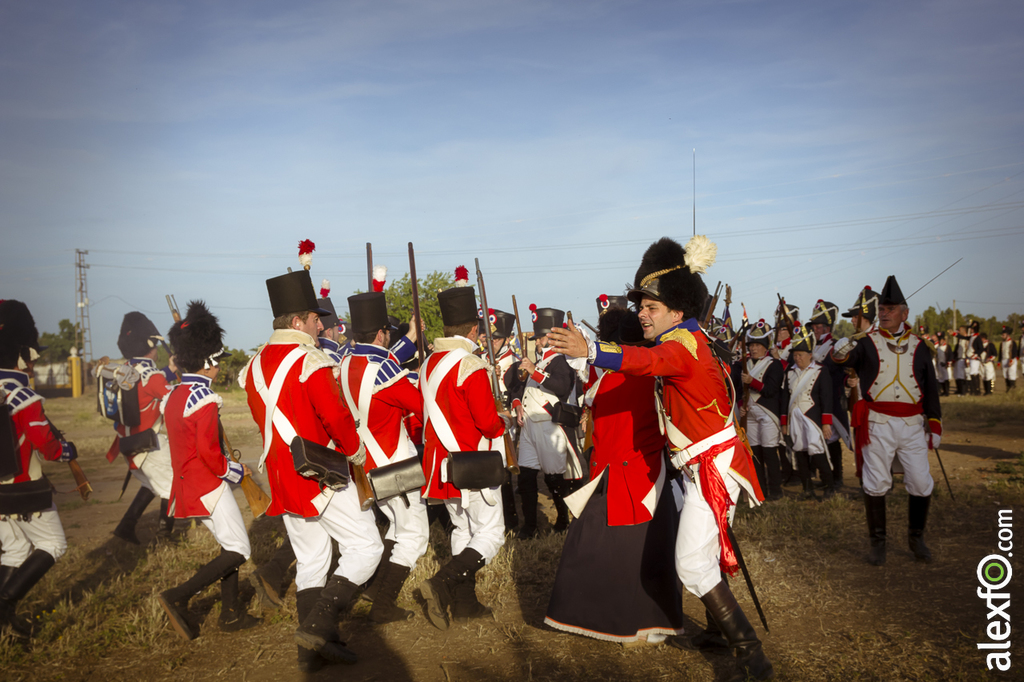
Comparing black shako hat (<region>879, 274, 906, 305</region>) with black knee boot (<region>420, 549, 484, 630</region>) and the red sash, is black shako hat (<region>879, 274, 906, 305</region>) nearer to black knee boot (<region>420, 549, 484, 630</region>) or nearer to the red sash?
the red sash

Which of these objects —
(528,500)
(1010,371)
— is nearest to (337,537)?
(528,500)

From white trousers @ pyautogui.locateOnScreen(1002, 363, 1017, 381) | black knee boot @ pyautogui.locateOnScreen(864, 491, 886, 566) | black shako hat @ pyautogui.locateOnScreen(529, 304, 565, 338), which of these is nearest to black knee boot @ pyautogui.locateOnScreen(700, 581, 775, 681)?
black knee boot @ pyautogui.locateOnScreen(864, 491, 886, 566)

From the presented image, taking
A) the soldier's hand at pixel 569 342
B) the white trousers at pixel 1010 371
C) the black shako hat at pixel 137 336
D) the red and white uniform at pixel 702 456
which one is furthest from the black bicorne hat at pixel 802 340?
the white trousers at pixel 1010 371

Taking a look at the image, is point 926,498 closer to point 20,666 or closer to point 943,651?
point 943,651

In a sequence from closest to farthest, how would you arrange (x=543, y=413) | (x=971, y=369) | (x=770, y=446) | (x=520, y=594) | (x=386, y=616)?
(x=386, y=616)
(x=520, y=594)
(x=543, y=413)
(x=770, y=446)
(x=971, y=369)

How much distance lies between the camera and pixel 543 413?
24.2ft

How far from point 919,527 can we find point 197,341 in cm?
599

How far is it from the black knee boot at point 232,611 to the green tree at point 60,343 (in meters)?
39.2

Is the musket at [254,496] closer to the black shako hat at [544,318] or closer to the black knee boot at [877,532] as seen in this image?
the black shako hat at [544,318]

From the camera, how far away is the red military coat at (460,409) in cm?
489

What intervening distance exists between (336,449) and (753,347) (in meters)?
6.30

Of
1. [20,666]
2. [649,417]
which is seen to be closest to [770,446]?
[649,417]

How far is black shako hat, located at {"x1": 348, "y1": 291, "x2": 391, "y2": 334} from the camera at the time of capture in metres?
5.67

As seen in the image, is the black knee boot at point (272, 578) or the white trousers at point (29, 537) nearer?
the white trousers at point (29, 537)
